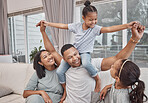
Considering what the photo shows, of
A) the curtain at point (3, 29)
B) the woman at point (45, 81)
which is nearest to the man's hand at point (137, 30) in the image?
the woman at point (45, 81)

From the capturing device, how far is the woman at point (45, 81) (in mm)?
1656

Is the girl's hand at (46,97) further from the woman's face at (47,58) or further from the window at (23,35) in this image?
the window at (23,35)

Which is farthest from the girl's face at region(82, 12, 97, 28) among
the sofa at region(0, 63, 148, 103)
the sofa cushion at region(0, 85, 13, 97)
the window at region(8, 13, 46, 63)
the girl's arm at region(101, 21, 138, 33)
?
the window at region(8, 13, 46, 63)

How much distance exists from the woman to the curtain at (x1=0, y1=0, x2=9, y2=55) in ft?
10.1

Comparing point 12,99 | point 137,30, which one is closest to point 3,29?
point 12,99

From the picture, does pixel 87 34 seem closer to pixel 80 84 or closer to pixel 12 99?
pixel 80 84

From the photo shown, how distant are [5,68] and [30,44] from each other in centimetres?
166

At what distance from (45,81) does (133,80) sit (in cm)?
102

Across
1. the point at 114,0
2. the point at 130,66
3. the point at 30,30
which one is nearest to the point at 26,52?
A: the point at 30,30

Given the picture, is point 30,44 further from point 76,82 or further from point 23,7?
point 76,82

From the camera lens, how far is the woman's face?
5.43 feet

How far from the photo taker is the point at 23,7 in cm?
396

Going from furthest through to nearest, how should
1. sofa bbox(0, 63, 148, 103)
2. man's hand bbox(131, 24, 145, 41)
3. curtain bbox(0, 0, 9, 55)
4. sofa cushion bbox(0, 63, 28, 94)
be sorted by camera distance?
curtain bbox(0, 0, 9, 55)
sofa cushion bbox(0, 63, 28, 94)
sofa bbox(0, 63, 148, 103)
man's hand bbox(131, 24, 145, 41)

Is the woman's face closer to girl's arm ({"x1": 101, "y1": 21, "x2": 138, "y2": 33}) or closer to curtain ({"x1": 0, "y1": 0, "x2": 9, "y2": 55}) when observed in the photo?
girl's arm ({"x1": 101, "y1": 21, "x2": 138, "y2": 33})
